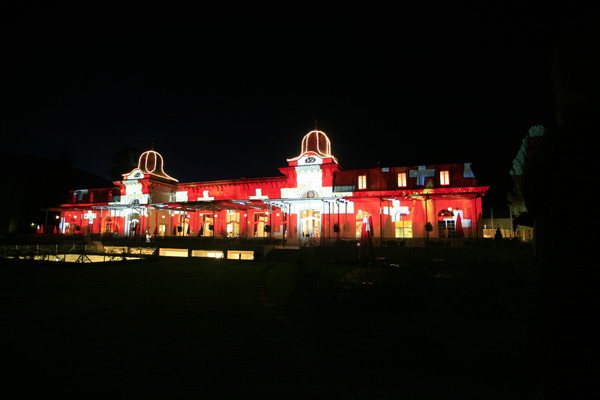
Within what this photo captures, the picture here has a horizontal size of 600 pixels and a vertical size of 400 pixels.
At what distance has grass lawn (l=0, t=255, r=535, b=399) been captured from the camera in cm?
376

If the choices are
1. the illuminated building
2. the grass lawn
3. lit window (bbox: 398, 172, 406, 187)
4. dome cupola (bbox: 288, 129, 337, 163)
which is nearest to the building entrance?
the illuminated building

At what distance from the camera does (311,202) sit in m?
27.9

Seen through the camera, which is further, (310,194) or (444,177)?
(310,194)

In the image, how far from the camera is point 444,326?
21.0ft

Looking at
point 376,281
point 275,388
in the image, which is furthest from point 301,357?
point 376,281

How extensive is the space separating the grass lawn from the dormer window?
19659 millimetres

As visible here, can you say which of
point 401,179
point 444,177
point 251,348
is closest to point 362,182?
point 401,179

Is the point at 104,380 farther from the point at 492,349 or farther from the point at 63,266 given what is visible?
the point at 63,266

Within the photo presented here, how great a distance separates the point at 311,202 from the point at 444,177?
386 inches

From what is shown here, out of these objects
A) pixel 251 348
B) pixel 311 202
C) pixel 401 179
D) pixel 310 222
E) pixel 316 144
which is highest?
pixel 316 144

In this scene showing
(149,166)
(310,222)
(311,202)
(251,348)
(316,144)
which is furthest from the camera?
(149,166)

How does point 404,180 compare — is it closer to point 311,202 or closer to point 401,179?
point 401,179

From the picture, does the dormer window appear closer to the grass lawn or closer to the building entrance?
the building entrance

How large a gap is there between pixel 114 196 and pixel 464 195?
3340 cm
